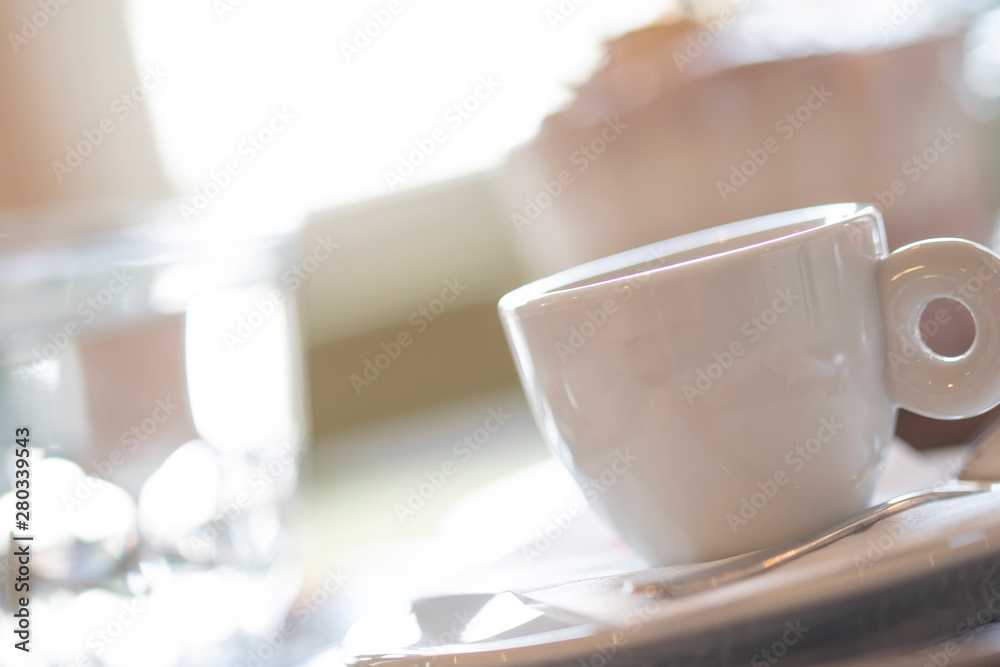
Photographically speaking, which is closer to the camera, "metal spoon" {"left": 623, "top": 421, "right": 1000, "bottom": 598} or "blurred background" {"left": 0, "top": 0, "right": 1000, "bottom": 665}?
"metal spoon" {"left": 623, "top": 421, "right": 1000, "bottom": 598}

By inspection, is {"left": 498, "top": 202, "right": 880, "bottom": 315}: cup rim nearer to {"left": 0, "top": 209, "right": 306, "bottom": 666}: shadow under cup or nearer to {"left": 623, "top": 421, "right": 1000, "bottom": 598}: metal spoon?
{"left": 623, "top": 421, "right": 1000, "bottom": 598}: metal spoon

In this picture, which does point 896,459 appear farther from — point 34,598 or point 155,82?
point 155,82

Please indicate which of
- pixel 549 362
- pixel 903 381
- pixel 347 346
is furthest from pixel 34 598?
pixel 347 346

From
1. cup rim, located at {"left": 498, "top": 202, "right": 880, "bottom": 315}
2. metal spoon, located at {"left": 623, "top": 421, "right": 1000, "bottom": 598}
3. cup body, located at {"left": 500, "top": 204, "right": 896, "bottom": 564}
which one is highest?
cup rim, located at {"left": 498, "top": 202, "right": 880, "bottom": 315}

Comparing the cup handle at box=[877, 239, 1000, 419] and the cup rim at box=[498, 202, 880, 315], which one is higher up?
the cup rim at box=[498, 202, 880, 315]

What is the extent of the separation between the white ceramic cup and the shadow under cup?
0.84 ft

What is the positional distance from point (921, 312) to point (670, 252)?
0.47 feet

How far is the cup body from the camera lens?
305mm

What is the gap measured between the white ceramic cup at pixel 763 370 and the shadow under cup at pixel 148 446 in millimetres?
255

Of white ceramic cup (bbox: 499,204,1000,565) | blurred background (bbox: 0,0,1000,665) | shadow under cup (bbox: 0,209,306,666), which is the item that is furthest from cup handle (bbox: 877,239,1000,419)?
shadow under cup (bbox: 0,209,306,666)

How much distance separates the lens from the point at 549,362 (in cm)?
34

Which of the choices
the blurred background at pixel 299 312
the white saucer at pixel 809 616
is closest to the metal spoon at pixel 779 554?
the white saucer at pixel 809 616

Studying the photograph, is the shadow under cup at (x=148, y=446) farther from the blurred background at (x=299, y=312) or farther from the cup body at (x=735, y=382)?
the cup body at (x=735, y=382)

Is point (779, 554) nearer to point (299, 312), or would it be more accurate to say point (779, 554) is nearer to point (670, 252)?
point (670, 252)
